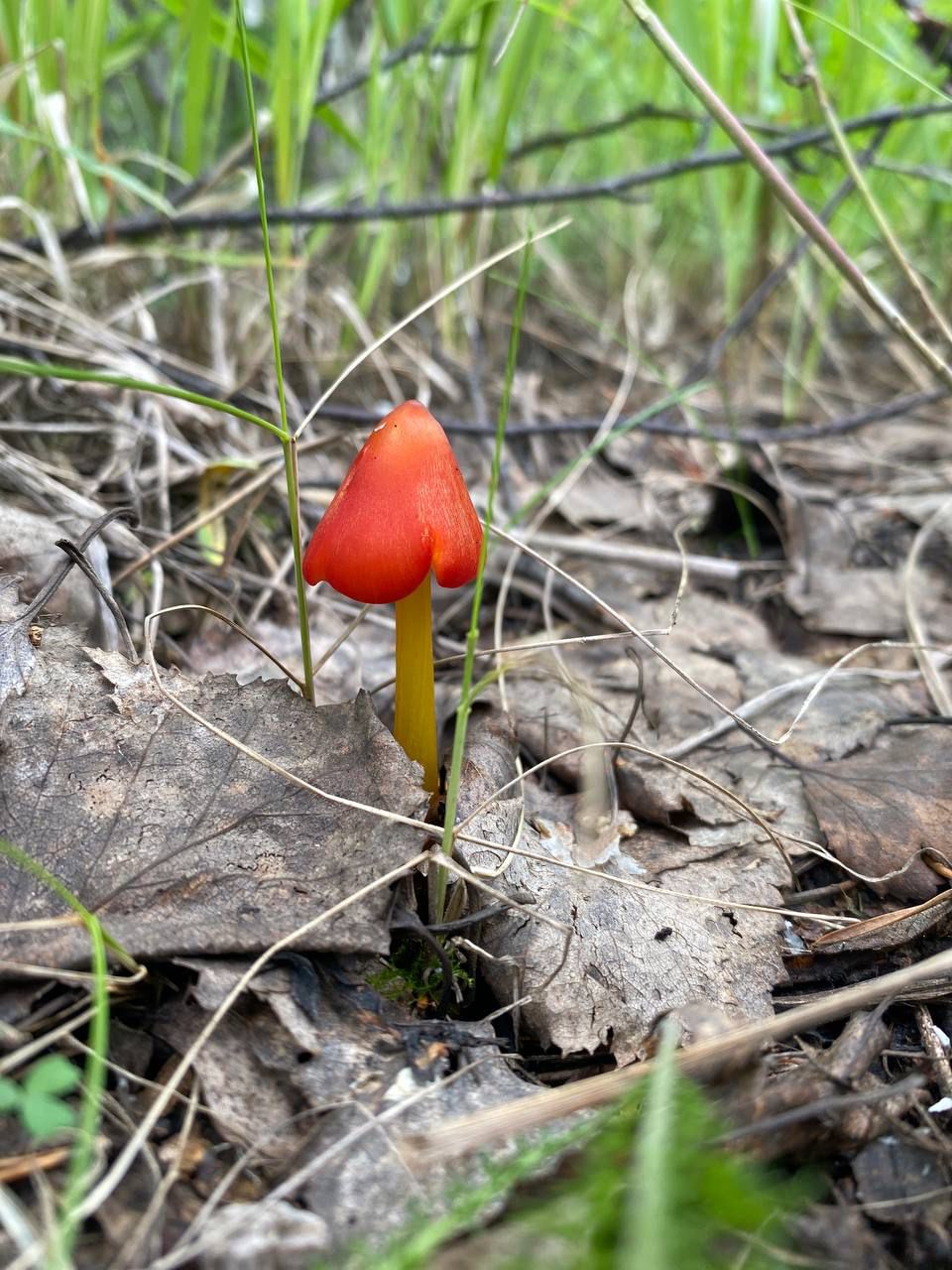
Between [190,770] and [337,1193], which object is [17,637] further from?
[337,1193]

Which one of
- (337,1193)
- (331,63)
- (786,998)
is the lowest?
(786,998)

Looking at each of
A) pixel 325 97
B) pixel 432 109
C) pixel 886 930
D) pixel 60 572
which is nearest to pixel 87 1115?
pixel 60 572

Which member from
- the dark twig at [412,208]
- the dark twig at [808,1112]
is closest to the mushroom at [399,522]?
the dark twig at [808,1112]

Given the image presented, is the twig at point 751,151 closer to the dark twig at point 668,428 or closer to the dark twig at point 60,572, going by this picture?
the dark twig at point 668,428

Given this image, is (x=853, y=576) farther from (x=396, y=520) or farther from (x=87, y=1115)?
(x=87, y=1115)

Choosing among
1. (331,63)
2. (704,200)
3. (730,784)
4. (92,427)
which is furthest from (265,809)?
(704,200)

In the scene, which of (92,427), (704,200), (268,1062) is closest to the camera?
(268,1062)

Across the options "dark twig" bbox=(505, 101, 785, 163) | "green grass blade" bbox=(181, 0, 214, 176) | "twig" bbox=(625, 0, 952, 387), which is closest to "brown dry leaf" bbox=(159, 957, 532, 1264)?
"twig" bbox=(625, 0, 952, 387)

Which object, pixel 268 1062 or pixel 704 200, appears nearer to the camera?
pixel 268 1062
